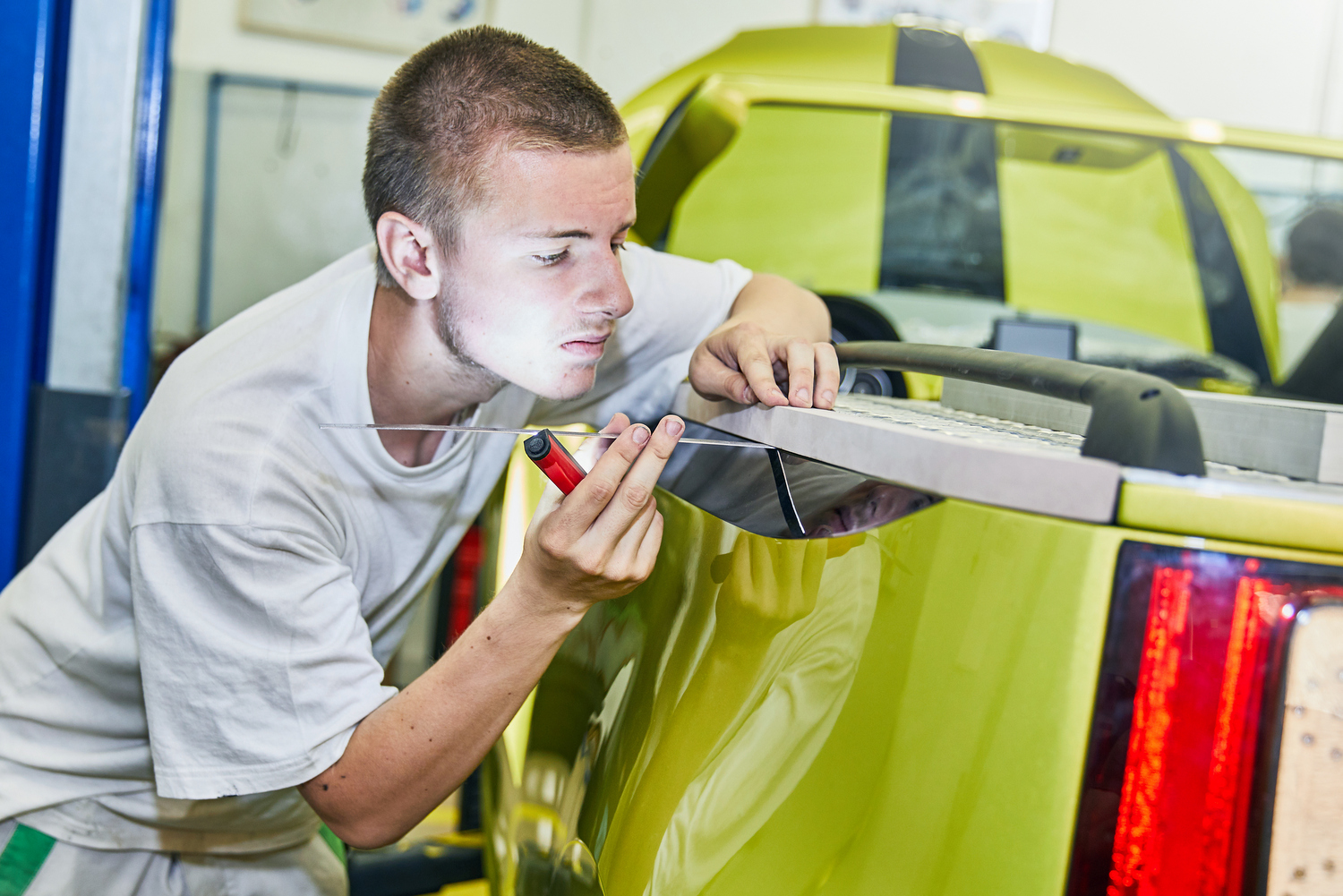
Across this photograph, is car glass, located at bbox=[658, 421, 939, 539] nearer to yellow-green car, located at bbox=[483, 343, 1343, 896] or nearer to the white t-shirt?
yellow-green car, located at bbox=[483, 343, 1343, 896]

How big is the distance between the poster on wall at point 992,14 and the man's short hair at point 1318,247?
44.4 inches

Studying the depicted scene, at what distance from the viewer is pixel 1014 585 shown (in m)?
0.45

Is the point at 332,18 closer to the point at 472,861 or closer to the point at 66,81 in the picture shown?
the point at 66,81

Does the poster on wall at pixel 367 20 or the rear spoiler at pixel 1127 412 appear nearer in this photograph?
the rear spoiler at pixel 1127 412

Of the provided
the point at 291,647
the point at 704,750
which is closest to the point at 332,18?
the point at 291,647

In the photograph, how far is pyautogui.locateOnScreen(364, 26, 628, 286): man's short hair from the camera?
790mm

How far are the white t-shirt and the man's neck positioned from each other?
1.0 inches

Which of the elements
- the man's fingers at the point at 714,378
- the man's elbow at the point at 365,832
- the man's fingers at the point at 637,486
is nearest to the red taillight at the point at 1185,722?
the man's fingers at the point at 637,486

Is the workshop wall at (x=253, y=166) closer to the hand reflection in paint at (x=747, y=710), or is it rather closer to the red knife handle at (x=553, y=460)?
the red knife handle at (x=553, y=460)

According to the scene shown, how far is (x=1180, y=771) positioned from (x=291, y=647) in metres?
0.60

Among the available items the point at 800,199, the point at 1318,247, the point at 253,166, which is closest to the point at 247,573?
the point at 253,166

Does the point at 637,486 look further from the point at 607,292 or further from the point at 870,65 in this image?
the point at 870,65

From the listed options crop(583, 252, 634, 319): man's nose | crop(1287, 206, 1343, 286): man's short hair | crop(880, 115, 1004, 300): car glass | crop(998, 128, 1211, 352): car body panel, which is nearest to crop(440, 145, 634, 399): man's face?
crop(583, 252, 634, 319): man's nose

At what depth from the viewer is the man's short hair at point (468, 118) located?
2.59 feet
